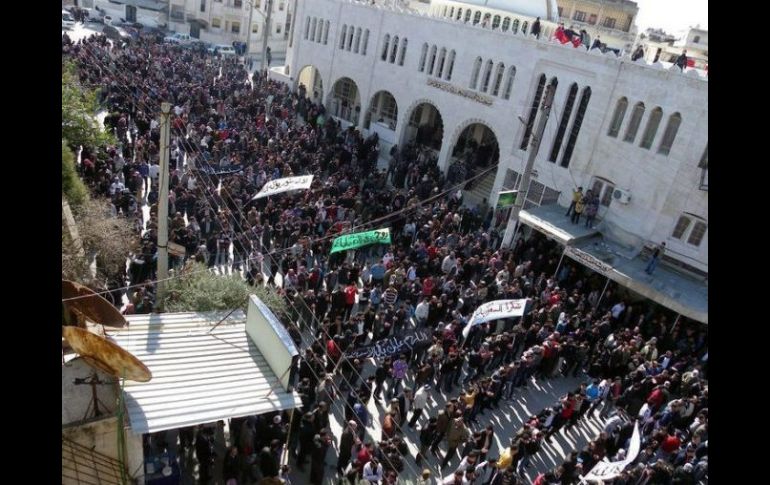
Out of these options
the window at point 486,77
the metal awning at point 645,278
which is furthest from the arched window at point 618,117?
the window at point 486,77

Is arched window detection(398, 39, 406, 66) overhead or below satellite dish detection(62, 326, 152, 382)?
overhead

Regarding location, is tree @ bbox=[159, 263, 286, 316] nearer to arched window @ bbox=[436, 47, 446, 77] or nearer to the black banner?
the black banner

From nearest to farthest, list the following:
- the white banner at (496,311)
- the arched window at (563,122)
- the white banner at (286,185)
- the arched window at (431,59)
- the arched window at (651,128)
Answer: the white banner at (496,311) → the white banner at (286,185) → the arched window at (651,128) → the arched window at (563,122) → the arched window at (431,59)

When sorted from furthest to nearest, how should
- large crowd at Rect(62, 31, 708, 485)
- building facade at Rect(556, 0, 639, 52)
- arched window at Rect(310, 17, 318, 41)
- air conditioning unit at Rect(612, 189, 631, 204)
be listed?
building facade at Rect(556, 0, 639, 52) → arched window at Rect(310, 17, 318, 41) → air conditioning unit at Rect(612, 189, 631, 204) → large crowd at Rect(62, 31, 708, 485)

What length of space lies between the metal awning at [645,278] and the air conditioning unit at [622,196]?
174 cm

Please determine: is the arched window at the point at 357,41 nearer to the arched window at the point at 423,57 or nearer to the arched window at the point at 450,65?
the arched window at the point at 423,57

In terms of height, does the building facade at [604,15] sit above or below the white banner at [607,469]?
above

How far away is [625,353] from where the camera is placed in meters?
13.7

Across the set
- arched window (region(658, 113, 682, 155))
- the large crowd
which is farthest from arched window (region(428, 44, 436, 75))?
arched window (region(658, 113, 682, 155))

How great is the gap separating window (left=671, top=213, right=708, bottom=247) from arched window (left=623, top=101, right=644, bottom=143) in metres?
3.39

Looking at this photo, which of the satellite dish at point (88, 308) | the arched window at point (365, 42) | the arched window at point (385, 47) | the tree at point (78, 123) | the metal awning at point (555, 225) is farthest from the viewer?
the arched window at point (365, 42)

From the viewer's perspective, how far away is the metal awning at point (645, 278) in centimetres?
1603

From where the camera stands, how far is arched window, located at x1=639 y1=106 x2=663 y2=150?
19.1 m

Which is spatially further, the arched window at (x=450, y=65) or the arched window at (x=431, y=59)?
the arched window at (x=431, y=59)
